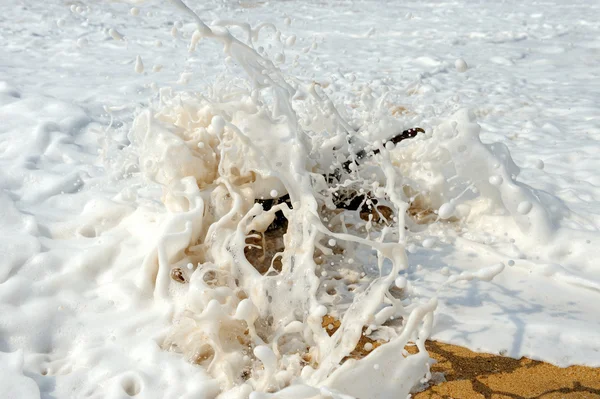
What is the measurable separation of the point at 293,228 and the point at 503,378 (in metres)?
0.97

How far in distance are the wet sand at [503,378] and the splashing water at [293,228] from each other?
109mm

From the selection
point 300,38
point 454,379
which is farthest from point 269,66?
point 300,38

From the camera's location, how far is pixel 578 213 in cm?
296

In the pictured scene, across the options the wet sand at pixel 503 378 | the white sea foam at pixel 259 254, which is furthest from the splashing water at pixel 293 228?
the wet sand at pixel 503 378

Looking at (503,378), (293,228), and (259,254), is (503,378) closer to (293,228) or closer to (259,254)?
(293,228)

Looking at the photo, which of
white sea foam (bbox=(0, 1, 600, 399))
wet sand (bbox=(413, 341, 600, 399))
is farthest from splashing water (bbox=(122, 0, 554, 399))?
wet sand (bbox=(413, 341, 600, 399))

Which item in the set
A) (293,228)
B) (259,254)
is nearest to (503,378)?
(293,228)

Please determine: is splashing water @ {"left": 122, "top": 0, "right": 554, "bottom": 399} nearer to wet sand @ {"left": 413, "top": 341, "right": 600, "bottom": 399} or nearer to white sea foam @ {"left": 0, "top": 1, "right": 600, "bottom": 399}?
white sea foam @ {"left": 0, "top": 1, "right": 600, "bottom": 399}

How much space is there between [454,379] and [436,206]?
1.29 meters

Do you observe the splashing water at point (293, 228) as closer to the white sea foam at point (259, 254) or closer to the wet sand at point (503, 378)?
the white sea foam at point (259, 254)

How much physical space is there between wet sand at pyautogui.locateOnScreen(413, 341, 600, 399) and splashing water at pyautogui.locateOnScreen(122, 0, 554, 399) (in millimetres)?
109

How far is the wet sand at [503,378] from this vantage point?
179 centimetres

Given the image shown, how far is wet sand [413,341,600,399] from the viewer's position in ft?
5.86

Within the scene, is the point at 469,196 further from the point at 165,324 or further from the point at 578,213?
the point at 165,324
